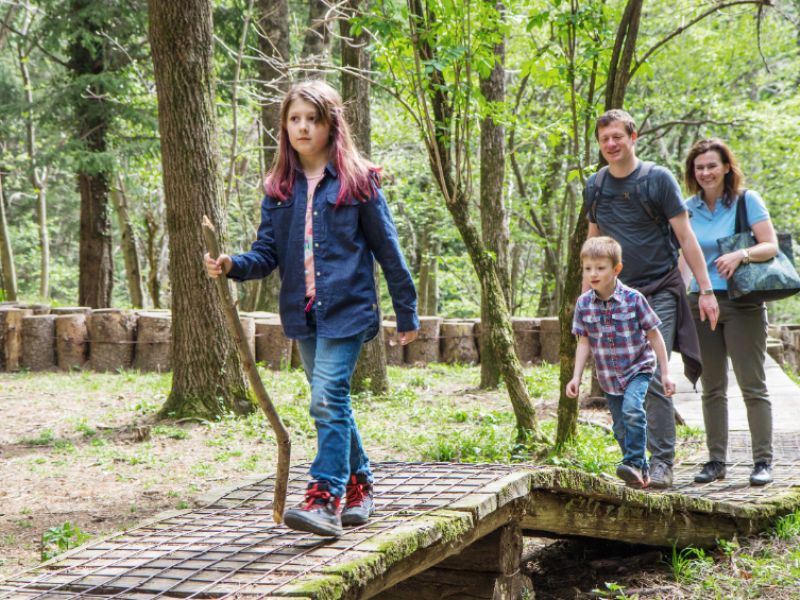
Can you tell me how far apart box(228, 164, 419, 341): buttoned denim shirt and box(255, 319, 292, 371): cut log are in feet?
27.2

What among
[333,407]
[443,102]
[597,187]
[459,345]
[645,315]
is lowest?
[459,345]

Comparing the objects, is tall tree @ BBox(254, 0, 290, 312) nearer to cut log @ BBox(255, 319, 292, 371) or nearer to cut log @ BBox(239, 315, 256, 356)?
cut log @ BBox(255, 319, 292, 371)

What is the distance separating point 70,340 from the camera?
11.1 metres

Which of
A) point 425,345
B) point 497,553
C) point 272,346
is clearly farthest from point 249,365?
point 425,345

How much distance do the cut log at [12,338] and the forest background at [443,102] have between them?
3722 millimetres

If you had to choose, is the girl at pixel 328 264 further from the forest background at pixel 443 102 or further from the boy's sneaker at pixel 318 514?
the forest background at pixel 443 102

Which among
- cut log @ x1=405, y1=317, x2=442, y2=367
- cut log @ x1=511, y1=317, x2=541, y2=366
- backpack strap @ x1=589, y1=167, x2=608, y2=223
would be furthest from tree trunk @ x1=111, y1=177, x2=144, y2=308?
backpack strap @ x1=589, y1=167, x2=608, y2=223

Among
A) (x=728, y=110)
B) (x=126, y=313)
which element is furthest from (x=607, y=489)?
(x=728, y=110)

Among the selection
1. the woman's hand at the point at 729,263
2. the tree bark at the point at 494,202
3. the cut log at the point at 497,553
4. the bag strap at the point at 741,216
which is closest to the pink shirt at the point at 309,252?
the cut log at the point at 497,553

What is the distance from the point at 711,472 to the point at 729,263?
1481 millimetres

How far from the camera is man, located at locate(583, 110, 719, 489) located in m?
4.07

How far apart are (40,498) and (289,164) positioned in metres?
3.53

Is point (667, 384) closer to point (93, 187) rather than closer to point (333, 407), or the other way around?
point (333, 407)

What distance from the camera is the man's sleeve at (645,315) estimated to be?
393cm
